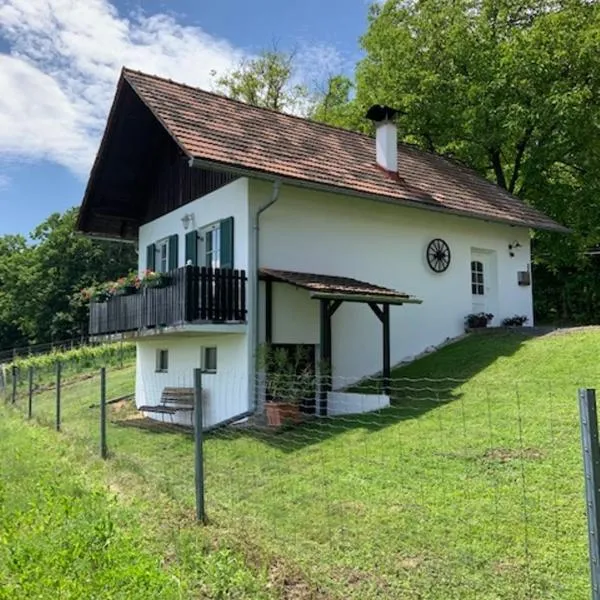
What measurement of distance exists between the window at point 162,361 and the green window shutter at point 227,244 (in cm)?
386

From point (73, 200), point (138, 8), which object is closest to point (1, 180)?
point (73, 200)

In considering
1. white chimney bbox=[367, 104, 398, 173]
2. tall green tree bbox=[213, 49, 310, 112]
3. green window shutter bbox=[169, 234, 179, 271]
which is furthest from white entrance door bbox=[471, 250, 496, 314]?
tall green tree bbox=[213, 49, 310, 112]

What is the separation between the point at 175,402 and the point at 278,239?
4.27m

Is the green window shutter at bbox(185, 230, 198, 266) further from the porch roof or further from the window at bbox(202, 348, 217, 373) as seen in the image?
the porch roof

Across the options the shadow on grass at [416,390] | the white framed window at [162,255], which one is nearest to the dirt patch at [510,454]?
the shadow on grass at [416,390]

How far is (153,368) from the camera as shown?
51.4ft

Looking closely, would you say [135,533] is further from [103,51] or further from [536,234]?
[536,234]

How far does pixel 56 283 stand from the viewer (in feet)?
163

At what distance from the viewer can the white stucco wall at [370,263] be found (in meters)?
12.4

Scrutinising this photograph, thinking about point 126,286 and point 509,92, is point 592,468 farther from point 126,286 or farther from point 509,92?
point 509,92

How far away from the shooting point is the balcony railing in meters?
11.1

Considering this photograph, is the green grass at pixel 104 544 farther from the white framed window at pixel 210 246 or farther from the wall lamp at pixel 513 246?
the wall lamp at pixel 513 246

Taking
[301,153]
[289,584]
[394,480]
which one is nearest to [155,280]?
[301,153]

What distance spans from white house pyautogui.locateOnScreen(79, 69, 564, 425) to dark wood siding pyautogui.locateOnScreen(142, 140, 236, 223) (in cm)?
6
